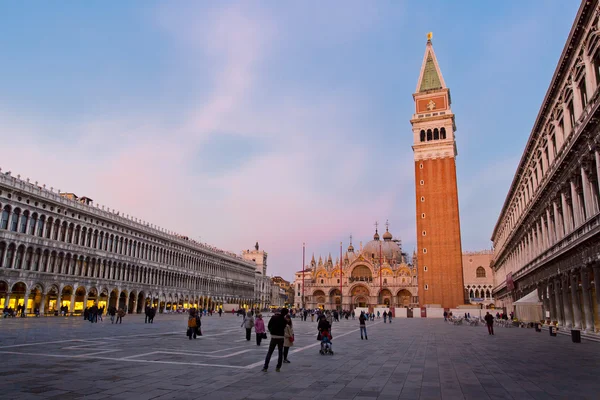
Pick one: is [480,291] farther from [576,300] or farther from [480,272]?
[576,300]

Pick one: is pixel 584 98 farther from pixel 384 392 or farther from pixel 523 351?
pixel 384 392

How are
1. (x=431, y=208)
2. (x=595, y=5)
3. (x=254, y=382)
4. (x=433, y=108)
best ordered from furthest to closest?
1. (x=433, y=108)
2. (x=431, y=208)
3. (x=595, y=5)
4. (x=254, y=382)

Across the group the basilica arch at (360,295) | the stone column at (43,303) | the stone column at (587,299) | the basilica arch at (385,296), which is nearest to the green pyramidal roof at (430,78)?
the basilica arch at (385,296)

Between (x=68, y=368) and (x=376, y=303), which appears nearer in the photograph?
(x=68, y=368)

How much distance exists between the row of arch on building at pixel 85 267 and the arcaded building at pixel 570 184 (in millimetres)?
43988

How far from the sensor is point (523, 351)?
1628 centimetres

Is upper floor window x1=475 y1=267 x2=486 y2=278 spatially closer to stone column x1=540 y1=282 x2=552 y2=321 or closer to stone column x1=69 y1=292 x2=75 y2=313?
stone column x1=540 y1=282 x2=552 y2=321

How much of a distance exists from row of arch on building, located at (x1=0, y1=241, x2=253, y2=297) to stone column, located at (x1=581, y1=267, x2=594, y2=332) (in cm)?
4413

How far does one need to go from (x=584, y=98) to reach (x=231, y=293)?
265ft

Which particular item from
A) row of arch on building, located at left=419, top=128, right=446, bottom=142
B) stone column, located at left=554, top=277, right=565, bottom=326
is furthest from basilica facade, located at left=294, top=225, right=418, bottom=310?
stone column, located at left=554, top=277, right=565, bottom=326

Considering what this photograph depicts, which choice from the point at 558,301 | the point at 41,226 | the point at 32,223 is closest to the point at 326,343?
the point at 558,301

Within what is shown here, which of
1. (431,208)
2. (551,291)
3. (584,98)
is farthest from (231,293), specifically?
(584,98)

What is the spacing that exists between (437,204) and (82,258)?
54.0 meters

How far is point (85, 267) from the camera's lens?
50719 millimetres
